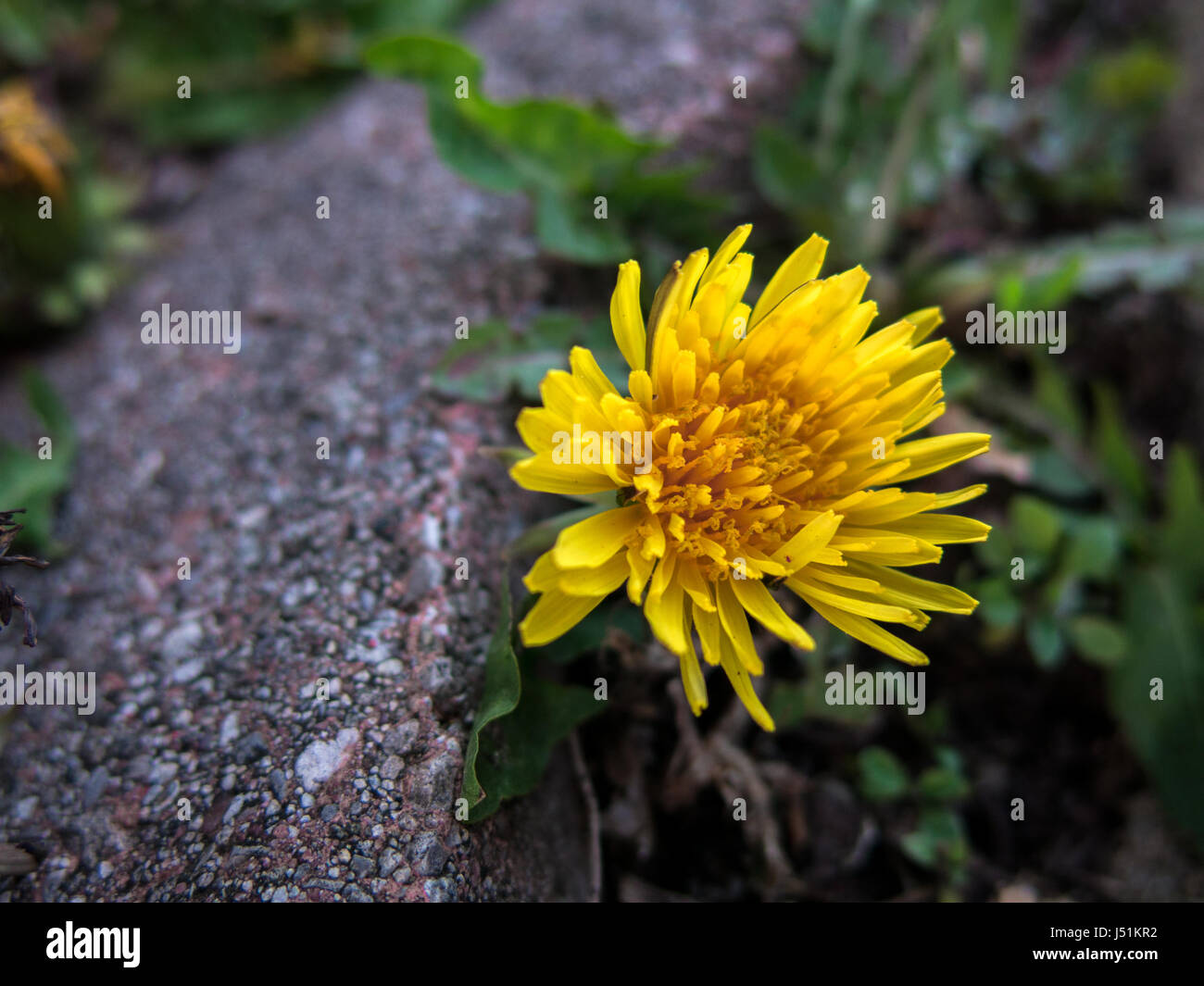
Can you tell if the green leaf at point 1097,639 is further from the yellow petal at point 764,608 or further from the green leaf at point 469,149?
the green leaf at point 469,149

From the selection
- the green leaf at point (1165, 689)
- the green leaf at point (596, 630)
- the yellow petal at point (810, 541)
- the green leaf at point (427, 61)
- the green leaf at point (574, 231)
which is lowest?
the green leaf at point (1165, 689)

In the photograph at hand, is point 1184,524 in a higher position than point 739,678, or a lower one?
higher

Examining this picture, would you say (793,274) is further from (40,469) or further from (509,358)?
(40,469)

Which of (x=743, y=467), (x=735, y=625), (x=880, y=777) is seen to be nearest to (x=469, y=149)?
(x=743, y=467)

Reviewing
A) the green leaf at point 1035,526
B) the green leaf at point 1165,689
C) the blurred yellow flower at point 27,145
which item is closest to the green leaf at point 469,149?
the blurred yellow flower at point 27,145
